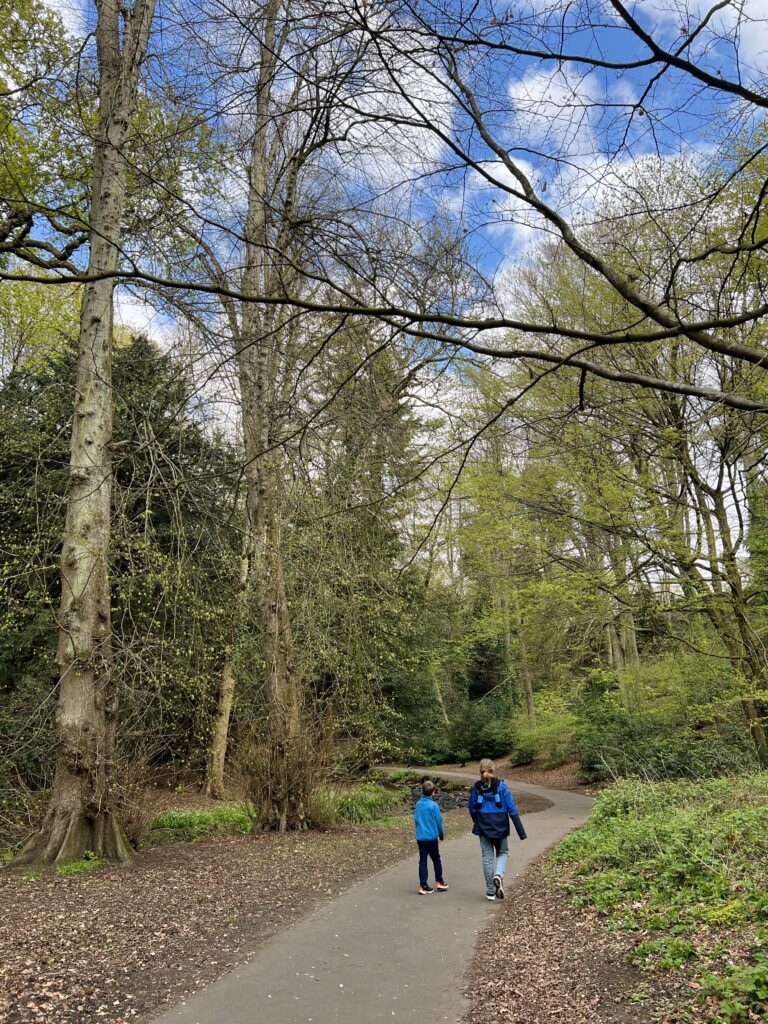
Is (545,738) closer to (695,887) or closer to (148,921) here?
(695,887)

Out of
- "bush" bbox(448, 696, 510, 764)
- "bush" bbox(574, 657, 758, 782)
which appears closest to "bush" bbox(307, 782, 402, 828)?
"bush" bbox(574, 657, 758, 782)

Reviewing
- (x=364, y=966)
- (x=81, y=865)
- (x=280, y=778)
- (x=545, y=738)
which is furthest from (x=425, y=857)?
(x=545, y=738)

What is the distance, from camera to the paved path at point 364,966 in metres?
4.21

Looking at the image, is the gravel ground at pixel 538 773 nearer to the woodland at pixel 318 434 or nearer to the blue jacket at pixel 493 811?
the woodland at pixel 318 434

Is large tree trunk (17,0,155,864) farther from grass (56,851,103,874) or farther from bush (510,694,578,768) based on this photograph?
bush (510,694,578,768)

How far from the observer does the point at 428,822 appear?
24.5 feet

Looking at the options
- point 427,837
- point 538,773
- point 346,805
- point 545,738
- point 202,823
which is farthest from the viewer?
point 538,773

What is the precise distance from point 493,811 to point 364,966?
268 cm

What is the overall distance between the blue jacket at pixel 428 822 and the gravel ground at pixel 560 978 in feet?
3.88

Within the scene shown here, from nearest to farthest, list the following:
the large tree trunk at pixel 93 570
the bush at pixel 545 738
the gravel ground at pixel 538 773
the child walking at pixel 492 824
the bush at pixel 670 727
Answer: the child walking at pixel 492 824
the large tree trunk at pixel 93 570
the bush at pixel 670 727
the gravel ground at pixel 538 773
the bush at pixel 545 738

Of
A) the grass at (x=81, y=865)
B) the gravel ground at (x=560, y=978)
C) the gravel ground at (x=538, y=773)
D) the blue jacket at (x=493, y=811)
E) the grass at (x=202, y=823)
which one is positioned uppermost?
the blue jacket at (x=493, y=811)

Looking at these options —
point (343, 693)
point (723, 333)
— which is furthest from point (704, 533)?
point (343, 693)

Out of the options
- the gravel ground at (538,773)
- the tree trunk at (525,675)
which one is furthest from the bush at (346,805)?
the gravel ground at (538,773)

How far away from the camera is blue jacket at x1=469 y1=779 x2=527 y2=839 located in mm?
7301
